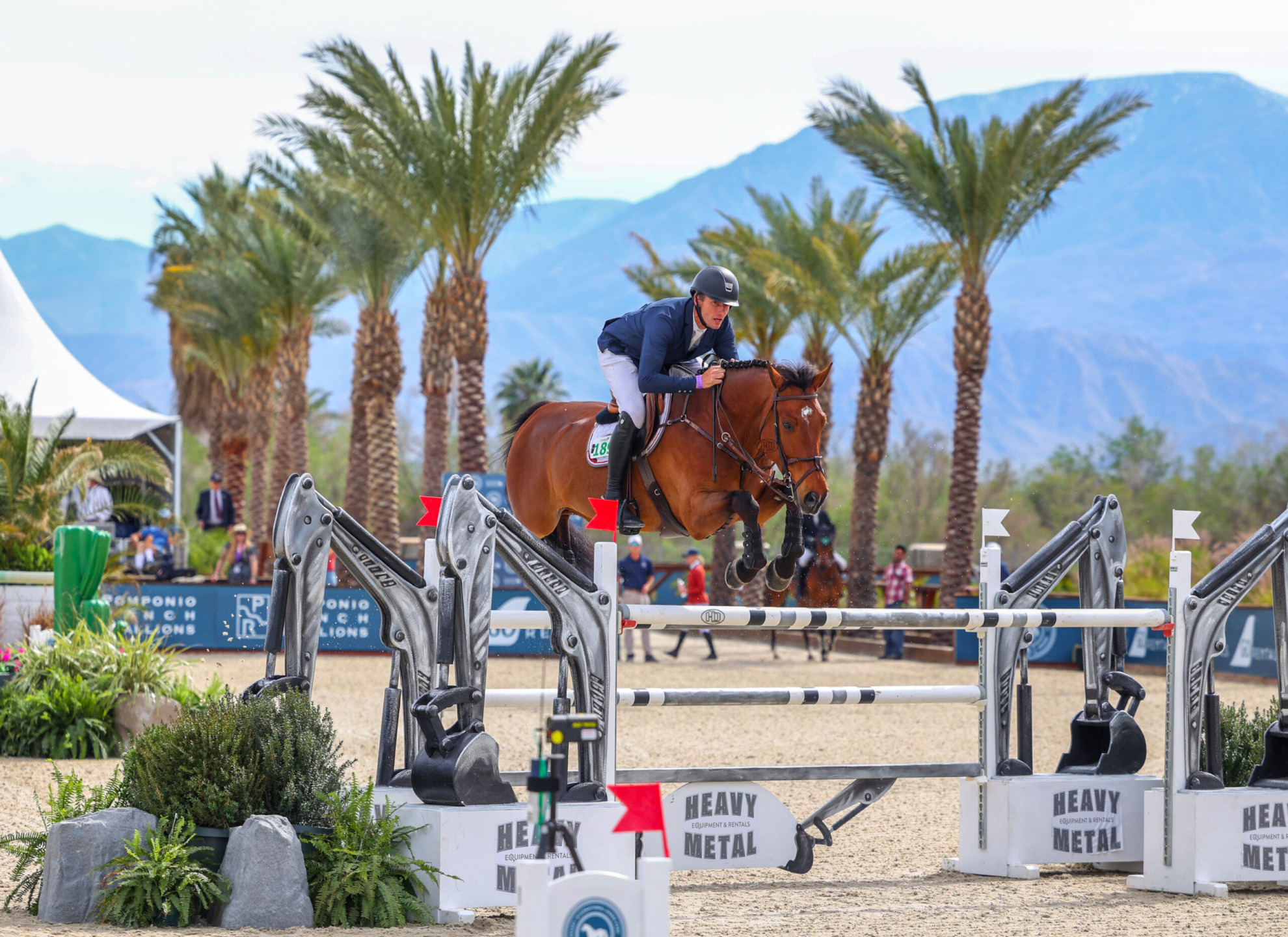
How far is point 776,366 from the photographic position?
633 centimetres

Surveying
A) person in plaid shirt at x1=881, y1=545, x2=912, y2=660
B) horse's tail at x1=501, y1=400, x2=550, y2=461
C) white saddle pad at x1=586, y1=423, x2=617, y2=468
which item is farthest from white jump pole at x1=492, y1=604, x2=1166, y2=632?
person in plaid shirt at x1=881, y1=545, x2=912, y2=660

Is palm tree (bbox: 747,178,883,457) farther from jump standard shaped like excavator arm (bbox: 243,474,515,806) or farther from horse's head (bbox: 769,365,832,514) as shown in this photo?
jump standard shaped like excavator arm (bbox: 243,474,515,806)

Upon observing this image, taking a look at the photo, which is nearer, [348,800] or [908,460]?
[348,800]

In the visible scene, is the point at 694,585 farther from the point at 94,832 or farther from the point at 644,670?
the point at 94,832

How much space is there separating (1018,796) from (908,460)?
6340cm

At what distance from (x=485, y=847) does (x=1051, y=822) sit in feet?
9.24

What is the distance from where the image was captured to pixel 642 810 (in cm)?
446

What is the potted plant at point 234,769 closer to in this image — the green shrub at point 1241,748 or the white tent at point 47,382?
the green shrub at point 1241,748

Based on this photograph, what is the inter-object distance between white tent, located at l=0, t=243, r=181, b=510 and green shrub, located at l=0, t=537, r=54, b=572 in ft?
33.4

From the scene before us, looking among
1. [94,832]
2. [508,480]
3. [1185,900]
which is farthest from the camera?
[508,480]

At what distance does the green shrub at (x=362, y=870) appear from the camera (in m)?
4.99

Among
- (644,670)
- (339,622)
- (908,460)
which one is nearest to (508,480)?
(644,670)

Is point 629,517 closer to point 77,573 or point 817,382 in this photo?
point 817,382

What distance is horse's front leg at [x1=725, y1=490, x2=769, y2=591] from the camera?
244 inches
